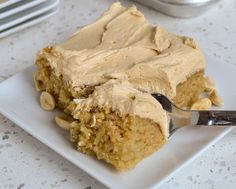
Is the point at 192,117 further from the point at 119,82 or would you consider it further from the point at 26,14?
the point at 26,14

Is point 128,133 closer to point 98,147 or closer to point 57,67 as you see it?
point 98,147

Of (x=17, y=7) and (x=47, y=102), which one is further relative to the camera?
(x=17, y=7)

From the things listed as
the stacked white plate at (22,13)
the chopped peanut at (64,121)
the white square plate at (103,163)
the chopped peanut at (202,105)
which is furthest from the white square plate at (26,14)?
the chopped peanut at (202,105)

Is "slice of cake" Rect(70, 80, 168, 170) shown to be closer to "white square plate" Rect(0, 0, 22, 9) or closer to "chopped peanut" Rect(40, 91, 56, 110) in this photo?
"chopped peanut" Rect(40, 91, 56, 110)

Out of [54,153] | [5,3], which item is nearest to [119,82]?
[54,153]

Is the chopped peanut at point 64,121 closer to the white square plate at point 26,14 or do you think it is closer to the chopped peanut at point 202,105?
the chopped peanut at point 202,105

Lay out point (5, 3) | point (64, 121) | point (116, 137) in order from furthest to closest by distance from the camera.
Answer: point (5, 3) → point (64, 121) → point (116, 137)
